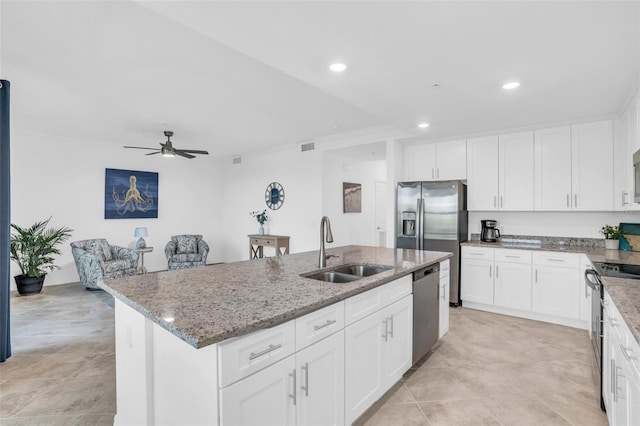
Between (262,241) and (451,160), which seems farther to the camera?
(262,241)

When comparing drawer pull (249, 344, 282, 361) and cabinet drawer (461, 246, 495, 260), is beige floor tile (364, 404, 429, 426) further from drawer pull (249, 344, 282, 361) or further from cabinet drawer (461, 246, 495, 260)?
cabinet drawer (461, 246, 495, 260)

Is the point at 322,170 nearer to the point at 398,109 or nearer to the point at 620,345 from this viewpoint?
the point at 398,109

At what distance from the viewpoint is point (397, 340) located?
2305 millimetres

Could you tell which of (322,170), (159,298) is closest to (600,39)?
(159,298)

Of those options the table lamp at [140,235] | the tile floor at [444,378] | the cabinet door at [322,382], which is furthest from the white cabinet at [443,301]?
the table lamp at [140,235]

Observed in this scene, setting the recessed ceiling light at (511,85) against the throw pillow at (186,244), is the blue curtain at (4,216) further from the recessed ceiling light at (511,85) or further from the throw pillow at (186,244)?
the recessed ceiling light at (511,85)

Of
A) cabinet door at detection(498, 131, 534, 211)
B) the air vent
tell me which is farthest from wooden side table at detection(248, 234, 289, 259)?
cabinet door at detection(498, 131, 534, 211)

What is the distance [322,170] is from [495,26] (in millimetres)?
4120

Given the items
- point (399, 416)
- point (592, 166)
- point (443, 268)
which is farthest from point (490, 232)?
point (399, 416)

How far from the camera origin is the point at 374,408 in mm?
2176

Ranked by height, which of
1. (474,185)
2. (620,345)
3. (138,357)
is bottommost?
(138,357)

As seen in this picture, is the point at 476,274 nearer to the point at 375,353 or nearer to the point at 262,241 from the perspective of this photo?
the point at 375,353

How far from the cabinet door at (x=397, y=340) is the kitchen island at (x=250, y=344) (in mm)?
14

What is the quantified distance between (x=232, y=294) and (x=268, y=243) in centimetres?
473
